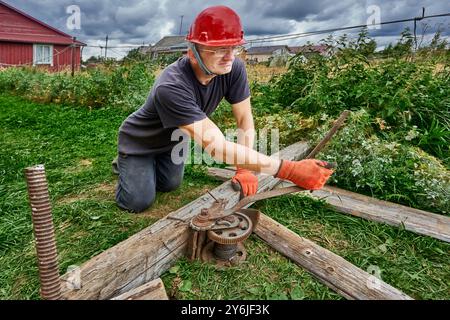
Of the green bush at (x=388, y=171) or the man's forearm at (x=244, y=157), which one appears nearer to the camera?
the man's forearm at (x=244, y=157)

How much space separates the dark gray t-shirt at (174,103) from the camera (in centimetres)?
202

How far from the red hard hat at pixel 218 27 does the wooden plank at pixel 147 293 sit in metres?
1.31

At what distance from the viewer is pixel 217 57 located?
2043 mm

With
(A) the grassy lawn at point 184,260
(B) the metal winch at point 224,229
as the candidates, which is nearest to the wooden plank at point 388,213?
(A) the grassy lawn at point 184,260

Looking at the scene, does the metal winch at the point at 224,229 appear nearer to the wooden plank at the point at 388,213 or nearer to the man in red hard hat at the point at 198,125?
the man in red hard hat at the point at 198,125

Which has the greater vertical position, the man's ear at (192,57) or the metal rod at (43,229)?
the man's ear at (192,57)

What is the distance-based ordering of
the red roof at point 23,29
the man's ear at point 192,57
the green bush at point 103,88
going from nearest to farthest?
the man's ear at point 192,57 < the green bush at point 103,88 < the red roof at point 23,29

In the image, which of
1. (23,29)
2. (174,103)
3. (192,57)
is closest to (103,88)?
(192,57)

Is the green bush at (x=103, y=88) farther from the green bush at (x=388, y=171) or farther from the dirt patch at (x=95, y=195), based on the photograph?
the green bush at (x=388, y=171)

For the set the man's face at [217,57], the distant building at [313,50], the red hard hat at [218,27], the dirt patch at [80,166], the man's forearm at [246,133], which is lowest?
the dirt patch at [80,166]

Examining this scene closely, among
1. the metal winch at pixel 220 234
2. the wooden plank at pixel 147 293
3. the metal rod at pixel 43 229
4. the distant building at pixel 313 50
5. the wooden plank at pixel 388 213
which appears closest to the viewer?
the metal rod at pixel 43 229

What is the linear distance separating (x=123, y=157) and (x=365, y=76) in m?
3.56

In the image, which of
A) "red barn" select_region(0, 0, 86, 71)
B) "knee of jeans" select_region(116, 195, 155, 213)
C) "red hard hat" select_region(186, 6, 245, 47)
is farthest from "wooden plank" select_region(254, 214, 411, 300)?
"red barn" select_region(0, 0, 86, 71)
